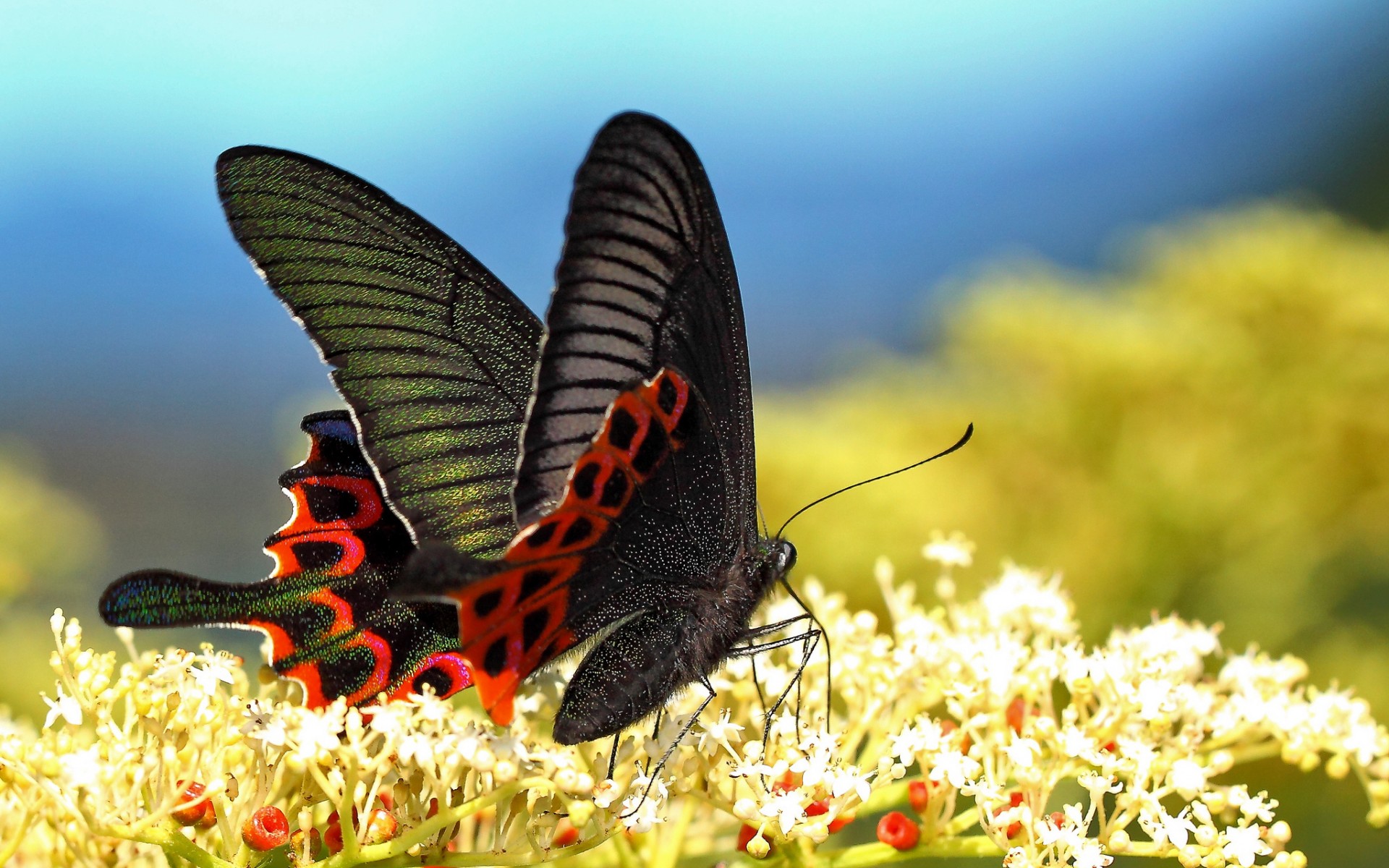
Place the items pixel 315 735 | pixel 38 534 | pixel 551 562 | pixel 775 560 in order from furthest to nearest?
pixel 38 534 → pixel 775 560 → pixel 551 562 → pixel 315 735

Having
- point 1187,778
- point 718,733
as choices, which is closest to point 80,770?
point 718,733

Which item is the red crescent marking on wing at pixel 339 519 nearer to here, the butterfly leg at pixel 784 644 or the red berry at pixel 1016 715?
the butterfly leg at pixel 784 644

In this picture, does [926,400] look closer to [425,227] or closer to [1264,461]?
[1264,461]

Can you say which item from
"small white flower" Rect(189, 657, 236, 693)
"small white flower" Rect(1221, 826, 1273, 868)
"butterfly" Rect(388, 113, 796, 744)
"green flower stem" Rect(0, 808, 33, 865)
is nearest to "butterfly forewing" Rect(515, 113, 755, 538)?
"butterfly" Rect(388, 113, 796, 744)

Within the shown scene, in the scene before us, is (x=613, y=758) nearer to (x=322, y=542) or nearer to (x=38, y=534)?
(x=322, y=542)

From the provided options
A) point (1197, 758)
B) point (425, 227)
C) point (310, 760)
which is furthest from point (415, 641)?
point (1197, 758)

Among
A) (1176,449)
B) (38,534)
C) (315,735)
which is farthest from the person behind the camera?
(1176,449)

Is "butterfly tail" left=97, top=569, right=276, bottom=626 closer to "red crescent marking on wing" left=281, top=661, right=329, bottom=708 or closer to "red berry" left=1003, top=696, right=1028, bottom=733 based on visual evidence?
"red crescent marking on wing" left=281, top=661, right=329, bottom=708
